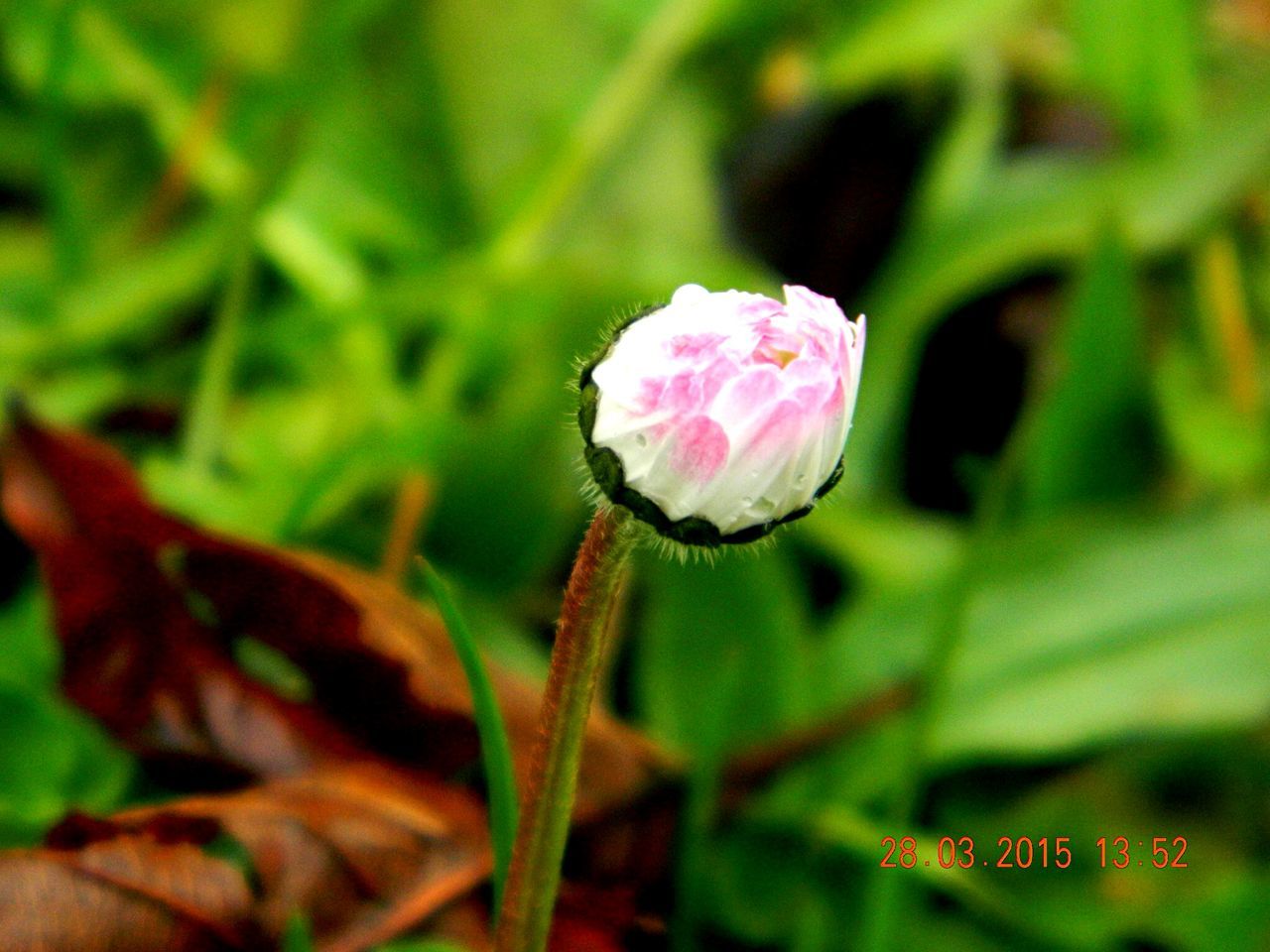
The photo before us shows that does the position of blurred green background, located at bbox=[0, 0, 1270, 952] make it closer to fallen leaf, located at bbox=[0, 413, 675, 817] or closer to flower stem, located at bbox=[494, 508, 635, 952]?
fallen leaf, located at bbox=[0, 413, 675, 817]

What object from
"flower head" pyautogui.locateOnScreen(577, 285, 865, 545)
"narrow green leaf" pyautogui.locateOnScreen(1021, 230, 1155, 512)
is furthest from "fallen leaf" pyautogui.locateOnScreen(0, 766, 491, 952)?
"narrow green leaf" pyautogui.locateOnScreen(1021, 230, 1155, 512)

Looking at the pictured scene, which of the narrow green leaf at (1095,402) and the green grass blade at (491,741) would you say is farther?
the narrow green leaf at (1095,402)

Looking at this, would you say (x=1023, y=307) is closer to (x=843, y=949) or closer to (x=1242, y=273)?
(x=1242, y=273)

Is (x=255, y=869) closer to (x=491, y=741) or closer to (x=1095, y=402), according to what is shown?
(x=491, y=741)

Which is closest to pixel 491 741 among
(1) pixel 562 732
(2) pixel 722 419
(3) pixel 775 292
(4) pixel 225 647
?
(1) pixel 562 732

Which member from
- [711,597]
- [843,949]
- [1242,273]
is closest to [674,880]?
[843,949]

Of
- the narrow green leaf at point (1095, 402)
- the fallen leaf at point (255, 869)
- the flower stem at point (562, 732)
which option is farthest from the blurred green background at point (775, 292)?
the flower stem at point (562, 732)

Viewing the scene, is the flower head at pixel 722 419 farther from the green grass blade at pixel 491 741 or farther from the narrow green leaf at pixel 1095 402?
the narrow green leaf at pixel 1095 402
